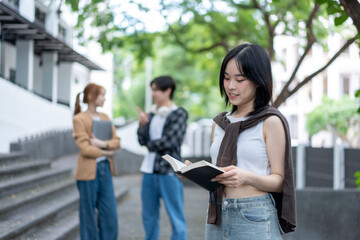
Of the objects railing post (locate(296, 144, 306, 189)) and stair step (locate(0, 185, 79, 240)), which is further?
railing post (locate(296, 144, 306, 189))

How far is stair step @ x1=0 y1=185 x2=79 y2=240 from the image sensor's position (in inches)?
239

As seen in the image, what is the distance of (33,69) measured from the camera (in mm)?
17953

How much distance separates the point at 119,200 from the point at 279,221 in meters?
9.21

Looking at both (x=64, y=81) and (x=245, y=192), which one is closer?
(x=245, y=192)

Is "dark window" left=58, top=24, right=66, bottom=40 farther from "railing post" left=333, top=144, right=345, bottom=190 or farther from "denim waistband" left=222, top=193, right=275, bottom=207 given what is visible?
"denim waistband" left=222, top=193, right=275, bottom=207

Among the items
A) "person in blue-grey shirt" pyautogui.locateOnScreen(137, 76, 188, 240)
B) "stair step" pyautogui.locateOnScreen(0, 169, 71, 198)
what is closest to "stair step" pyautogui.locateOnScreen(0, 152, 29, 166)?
"stair step" pyautogui.locateOnScreen(0, 169, 71, 198)

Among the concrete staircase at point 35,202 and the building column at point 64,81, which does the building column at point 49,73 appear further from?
the concrete staircase at point 35,202

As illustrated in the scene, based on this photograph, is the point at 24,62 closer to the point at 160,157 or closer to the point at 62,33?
the point at 62,33

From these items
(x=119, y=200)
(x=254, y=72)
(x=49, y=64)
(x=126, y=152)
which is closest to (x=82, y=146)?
(x=254, y=72)

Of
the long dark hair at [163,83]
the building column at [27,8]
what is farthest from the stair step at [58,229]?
the building column at [27,8]

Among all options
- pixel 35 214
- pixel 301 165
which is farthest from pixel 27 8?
pixel 35 214

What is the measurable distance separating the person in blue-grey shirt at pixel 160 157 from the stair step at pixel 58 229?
171 centimetres

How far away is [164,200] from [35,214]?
256 cm

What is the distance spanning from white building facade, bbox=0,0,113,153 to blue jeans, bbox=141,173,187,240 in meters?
5.56
